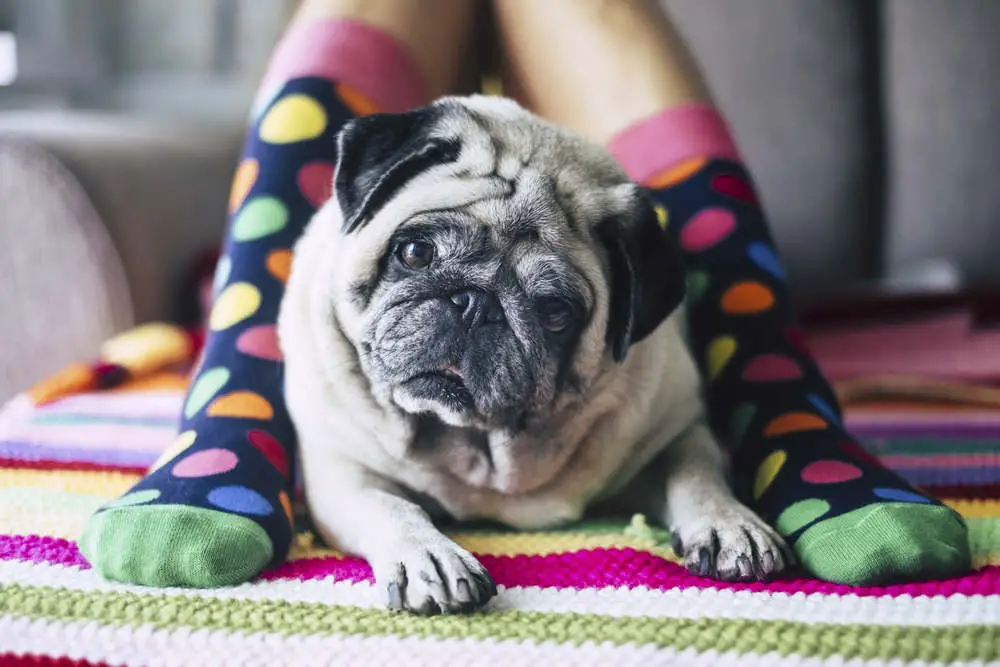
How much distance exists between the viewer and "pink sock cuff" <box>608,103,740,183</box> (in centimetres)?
122

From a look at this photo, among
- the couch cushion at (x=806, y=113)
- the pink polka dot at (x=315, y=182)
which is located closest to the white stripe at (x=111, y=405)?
the pink polka dot at (x=315, y=182)

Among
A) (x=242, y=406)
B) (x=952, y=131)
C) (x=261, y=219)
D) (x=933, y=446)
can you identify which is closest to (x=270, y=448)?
(x=242, y=406)

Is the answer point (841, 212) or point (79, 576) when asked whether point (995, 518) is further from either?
point (841, 212)

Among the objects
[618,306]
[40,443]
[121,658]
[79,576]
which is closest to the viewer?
[121,658]

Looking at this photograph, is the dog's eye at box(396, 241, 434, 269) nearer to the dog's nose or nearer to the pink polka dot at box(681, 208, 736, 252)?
the dog's nose

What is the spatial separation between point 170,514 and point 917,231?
1430 mm

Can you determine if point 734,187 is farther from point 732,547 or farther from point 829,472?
point 732,547

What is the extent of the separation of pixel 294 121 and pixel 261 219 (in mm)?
125

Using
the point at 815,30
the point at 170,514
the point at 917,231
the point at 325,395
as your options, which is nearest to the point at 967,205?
the point at 917,231

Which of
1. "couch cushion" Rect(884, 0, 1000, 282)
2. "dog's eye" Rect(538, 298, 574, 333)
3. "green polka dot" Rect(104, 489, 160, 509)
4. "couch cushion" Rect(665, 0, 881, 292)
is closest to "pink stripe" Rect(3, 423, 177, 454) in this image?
→ "green polka dot" Rect(104, 489, 160, 509)

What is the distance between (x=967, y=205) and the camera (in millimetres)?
1760

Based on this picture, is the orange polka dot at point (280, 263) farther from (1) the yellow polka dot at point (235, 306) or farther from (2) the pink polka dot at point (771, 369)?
(2) the pink polka dot at point (771, 369)

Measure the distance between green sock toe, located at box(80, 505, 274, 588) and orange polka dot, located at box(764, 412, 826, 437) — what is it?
0.48 m

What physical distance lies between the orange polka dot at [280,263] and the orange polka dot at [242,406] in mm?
150
